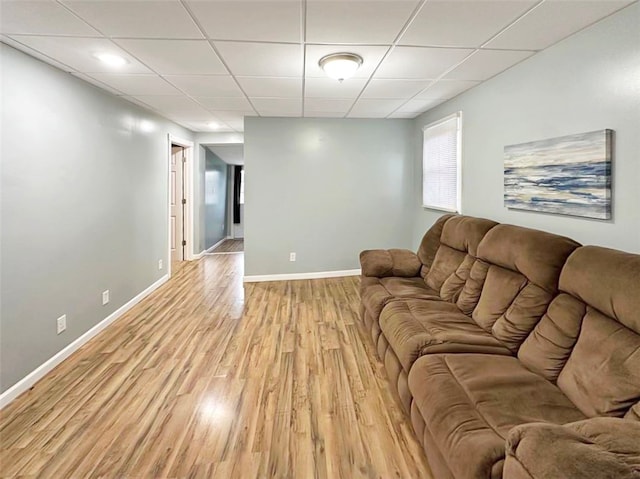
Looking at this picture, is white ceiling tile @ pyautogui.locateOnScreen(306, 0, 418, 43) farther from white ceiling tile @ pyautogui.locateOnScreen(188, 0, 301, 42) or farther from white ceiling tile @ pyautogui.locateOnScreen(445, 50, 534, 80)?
white ceiling tile @ pyautogui.locateOnScreen(445, 50, 534, 80)

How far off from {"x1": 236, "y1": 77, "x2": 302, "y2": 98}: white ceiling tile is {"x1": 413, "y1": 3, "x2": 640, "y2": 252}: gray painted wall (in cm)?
172

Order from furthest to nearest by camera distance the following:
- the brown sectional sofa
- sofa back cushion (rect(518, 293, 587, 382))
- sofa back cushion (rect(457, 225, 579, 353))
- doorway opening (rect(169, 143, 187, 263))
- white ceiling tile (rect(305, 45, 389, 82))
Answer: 1. doorway opening (rect(169, 143, 187, 263))
2. white ceiling tile (rect(305, 45, 389, 82))
3. sofa back cushion (rect(457, 225, 579, 353))
4. sofa back cushion (rect(518, 293, 587, 382))
5. the brown sectional sofa

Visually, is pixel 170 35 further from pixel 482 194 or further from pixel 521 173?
pixel 482 194

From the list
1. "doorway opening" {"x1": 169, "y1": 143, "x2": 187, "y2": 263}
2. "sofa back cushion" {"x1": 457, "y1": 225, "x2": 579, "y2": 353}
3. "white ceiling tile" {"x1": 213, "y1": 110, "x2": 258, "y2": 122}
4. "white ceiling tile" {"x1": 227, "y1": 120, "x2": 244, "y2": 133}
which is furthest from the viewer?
"doorway opening" {"x1": 169, "y1": 143, "x2": 187, "y2": 263}

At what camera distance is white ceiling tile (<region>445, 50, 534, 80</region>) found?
2.63 metres

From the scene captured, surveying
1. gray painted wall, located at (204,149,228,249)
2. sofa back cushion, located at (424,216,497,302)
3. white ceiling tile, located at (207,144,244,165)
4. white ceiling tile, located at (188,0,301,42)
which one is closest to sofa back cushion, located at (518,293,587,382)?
sofa back cushion, located at (424,216,497,302)

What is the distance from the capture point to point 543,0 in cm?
189

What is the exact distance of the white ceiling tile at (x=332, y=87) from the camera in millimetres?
3324

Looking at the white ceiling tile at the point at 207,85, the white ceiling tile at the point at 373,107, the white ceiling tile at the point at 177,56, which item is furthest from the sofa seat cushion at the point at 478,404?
the white ceiling tile at the point at 373,107

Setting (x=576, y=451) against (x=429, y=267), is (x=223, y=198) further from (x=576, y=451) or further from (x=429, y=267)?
(x=576, y=451)

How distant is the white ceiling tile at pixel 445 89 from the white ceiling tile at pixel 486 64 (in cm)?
14

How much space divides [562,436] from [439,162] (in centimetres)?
375

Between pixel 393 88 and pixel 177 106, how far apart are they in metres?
2.50

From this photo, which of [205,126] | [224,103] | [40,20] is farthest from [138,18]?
[205,126]
